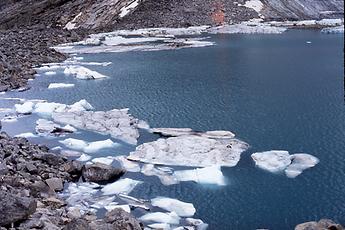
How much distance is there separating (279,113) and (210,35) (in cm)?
2801

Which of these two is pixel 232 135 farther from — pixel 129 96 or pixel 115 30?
pixel 115 30

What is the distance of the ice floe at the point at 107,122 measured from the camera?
51.4ft

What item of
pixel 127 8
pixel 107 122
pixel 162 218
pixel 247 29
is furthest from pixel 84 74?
pixel 127 8

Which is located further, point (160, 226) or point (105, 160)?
point (105, 160)

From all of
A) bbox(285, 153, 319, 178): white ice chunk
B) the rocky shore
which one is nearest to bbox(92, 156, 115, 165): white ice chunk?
the rocky shore

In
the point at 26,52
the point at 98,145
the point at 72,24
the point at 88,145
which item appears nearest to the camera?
the point at 98,145

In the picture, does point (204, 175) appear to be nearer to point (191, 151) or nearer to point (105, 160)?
point (191, 151)

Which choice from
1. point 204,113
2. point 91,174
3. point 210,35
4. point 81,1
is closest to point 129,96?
point 204,113

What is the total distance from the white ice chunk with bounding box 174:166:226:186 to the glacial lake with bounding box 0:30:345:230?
26 cm

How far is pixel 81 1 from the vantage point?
52.0 meters

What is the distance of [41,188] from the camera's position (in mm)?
10820

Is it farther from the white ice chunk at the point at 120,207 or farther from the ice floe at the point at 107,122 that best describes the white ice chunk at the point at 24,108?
the white ice chunk at the point at 120,207

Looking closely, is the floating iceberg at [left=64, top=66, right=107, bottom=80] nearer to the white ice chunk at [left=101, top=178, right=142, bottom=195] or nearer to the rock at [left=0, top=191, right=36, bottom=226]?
the white ice chunk at [left=101, top=178, right=142, bottom=195]

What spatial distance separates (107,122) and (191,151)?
14.1 ft
